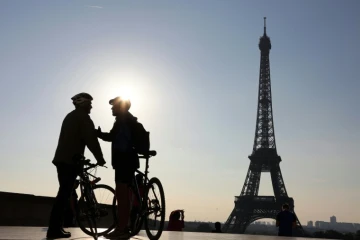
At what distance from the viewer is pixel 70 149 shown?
254 inches

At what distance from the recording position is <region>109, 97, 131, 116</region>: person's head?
6352 millimetres

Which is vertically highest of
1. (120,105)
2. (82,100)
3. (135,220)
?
(82,100)

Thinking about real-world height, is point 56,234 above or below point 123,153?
below

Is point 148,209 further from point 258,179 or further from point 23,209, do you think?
point 258,179

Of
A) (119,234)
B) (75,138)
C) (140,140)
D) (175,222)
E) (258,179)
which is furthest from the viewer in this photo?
(258,179)

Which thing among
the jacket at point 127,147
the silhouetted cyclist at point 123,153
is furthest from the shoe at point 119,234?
the jacket at point 127,147

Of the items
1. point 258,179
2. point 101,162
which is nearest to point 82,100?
point 101,162

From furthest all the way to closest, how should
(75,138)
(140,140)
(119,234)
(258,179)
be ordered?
(258,179), (75,138), (140,140), (119,234)

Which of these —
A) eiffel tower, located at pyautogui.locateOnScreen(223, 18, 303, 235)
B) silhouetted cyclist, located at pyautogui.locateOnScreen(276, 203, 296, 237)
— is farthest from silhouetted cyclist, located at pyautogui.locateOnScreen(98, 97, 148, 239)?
eiffel tower, located at pyautogui.locateOnScreen(223, 18, 303, 235)

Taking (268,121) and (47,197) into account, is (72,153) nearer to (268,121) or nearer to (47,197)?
(47,197)

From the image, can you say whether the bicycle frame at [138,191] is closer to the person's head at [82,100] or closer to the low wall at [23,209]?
the person's head at [82,100]

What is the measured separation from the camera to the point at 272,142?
249 feet

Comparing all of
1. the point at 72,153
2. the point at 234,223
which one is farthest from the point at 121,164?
the point at 234,223

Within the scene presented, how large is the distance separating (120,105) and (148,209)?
54.4 inches
